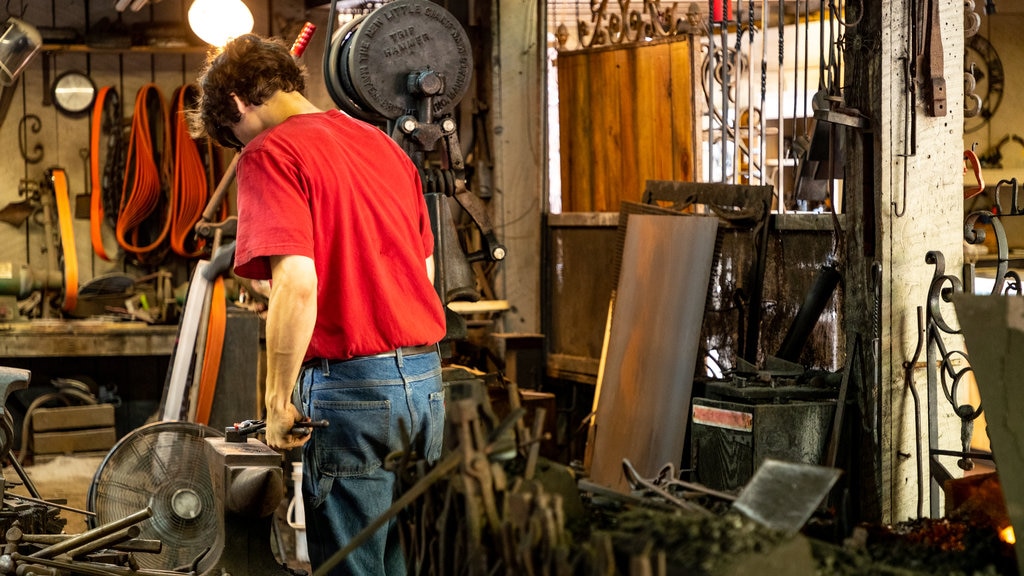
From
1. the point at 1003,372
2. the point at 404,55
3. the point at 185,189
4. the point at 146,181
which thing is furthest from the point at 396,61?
the point at 146,181

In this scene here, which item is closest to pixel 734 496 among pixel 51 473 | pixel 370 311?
pixel 370 311

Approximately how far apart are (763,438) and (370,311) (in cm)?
160

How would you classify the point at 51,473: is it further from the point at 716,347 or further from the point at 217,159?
the point at 716,347

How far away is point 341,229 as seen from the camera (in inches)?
118

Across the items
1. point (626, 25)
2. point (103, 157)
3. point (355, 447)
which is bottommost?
point (355, 447)

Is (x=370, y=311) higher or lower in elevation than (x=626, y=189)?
lower

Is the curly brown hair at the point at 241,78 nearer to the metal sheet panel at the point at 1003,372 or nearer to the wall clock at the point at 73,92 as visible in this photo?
the metal sheet panel at the point at 1003,372

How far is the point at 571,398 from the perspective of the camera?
20.6 ft

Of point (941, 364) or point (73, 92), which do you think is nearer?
point (941, 364)

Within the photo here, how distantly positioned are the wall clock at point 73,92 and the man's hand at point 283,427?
5.30 m

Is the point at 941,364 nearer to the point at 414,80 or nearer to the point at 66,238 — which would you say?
the point at 414,80

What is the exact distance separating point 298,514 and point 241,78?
7.19 feet

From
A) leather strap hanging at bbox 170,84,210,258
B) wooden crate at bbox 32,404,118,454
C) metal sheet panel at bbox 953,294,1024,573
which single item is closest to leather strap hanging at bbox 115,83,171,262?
leather strap hanging at bbox 170,84,210,258

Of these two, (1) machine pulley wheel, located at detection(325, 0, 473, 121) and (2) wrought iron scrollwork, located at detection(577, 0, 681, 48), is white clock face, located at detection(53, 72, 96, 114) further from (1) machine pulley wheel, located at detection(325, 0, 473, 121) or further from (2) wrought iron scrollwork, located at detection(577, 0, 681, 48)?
(1) machine pulley wheel, located at detection(325, 0, 473, 121)
